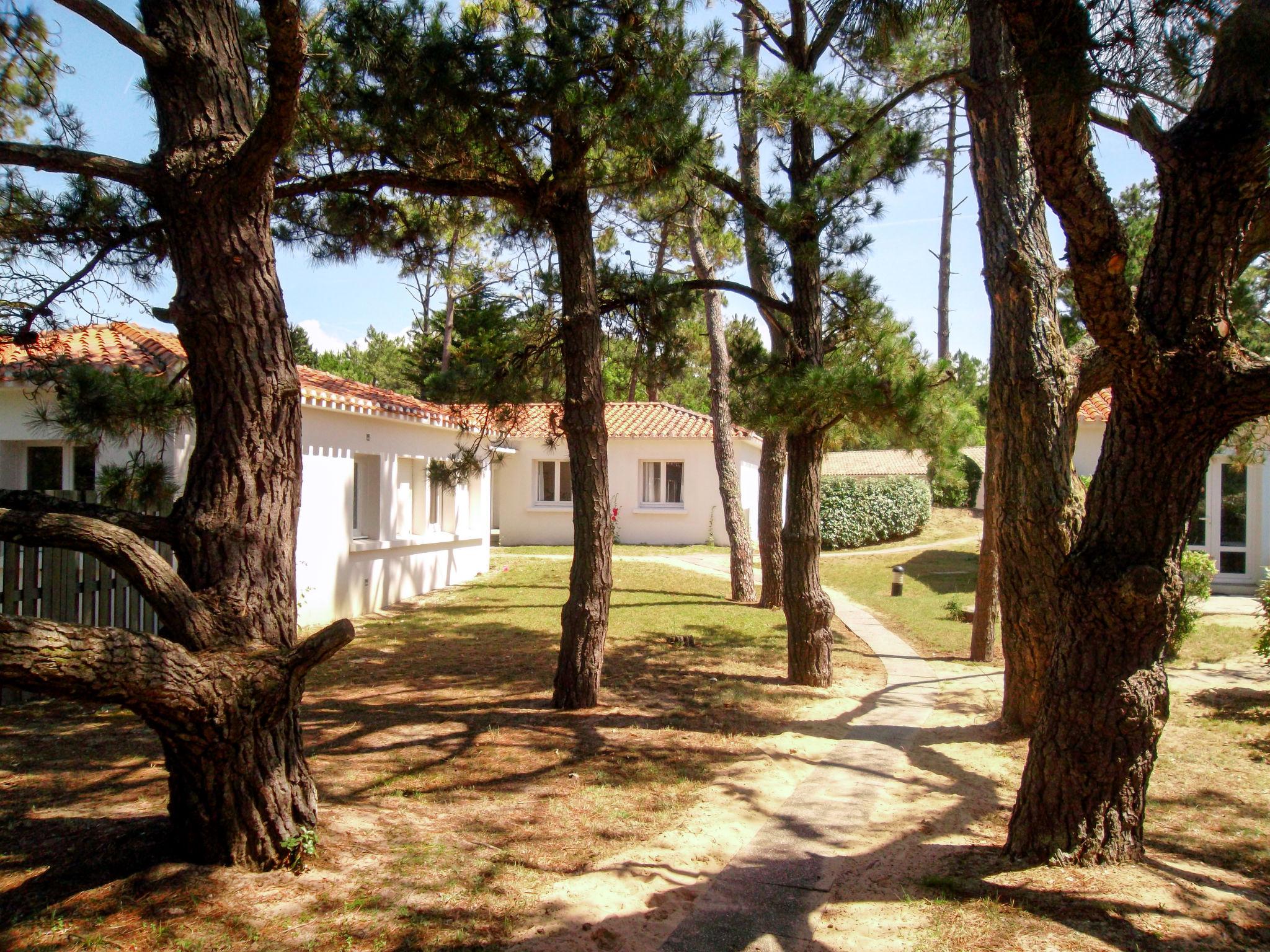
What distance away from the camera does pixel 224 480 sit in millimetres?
4312

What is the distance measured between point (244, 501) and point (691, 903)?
114 inches

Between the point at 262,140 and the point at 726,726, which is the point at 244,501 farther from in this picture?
the point at 726,726

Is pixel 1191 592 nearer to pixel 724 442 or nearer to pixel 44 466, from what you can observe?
pixel 724 442

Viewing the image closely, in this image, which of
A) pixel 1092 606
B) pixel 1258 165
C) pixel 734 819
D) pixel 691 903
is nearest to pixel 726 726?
pixel 734 819

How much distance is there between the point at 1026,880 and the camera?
167 inches

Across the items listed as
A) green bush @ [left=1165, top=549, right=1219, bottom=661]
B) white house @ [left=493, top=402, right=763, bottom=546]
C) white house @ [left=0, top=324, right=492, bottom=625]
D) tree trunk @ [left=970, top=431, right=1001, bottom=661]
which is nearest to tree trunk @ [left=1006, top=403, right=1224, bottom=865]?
tree trunk @ [left=970, top=431, right=1001, bottom=661]

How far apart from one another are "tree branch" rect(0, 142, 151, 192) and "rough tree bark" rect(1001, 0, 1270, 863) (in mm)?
4161

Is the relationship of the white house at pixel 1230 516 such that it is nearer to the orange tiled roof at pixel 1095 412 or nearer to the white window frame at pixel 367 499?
the orange tiled roof at pixel 1095 412

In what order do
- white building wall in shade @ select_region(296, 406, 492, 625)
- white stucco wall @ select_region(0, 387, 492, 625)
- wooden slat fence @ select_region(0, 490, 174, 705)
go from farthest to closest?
white building wall in shade @ select_region(296, 406, 492, 625)
white stucco wall @ select_region(0, 387, 492, 625)
wooden slat fence @ select_region(0, 490, 174, 705)

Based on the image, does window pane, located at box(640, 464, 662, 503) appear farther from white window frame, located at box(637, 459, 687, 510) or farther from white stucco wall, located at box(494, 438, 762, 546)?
white stucco wall, located at box(494, 438, 762, 546)

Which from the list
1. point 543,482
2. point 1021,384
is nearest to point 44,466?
point 1021,384

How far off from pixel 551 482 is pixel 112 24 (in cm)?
2280

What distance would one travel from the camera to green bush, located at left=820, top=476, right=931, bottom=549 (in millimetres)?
25688

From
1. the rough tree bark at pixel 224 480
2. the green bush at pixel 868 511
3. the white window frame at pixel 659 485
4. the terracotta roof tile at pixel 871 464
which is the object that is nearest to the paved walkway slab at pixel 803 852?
the rough tree bark at pixel 224 480
